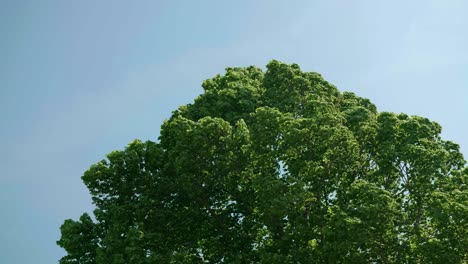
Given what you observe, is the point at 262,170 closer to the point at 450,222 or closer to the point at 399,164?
the point at 399,164

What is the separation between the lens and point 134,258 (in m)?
25.6

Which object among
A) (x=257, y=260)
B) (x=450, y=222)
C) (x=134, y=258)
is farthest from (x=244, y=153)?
(x=450, y=222)

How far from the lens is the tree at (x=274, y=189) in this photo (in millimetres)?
24656

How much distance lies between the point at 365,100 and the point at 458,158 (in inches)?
292

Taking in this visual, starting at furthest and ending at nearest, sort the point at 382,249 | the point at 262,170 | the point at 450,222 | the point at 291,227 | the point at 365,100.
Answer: the point at 365,100
the point at 262,170
the point at 291,227
the point at 382,249
the point at 450,222

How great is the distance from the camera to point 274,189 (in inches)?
982

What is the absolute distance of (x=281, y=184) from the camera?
25.1 meters

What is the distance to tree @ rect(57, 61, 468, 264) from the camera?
24.7 m

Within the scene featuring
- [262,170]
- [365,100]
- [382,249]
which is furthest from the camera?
[365,100]

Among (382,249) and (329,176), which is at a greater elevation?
(329,176)

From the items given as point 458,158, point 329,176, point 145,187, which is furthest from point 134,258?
point 458,158

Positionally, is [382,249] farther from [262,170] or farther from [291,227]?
[262,170]

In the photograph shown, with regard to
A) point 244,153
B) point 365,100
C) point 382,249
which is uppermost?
point 365,100

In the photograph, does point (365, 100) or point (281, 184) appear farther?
point (365, 100)
